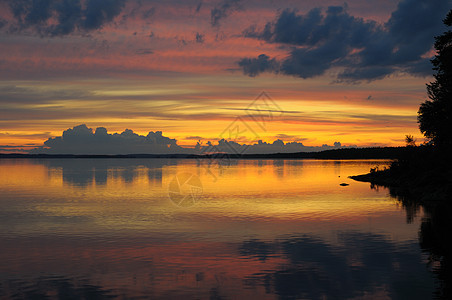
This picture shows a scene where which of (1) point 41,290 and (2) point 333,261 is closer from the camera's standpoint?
(1) point 41,290

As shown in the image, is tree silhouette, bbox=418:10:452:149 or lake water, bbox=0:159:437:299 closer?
lake water, bbox=0:159:437:299

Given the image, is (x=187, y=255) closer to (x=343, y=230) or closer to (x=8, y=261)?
(x=8, y=261)

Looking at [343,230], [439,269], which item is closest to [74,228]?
[343,230]

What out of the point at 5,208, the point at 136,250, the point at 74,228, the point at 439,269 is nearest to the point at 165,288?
the point at 136,250

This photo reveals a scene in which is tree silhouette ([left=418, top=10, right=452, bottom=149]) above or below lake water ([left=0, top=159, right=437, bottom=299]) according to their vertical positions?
above

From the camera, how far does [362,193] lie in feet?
234

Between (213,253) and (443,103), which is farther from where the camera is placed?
(443,103)

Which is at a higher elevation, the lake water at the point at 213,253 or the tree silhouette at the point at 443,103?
the tree silhouette at the point at 443,103

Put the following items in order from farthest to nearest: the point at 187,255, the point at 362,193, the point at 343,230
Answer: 1. the point at 362,193
2. the point at 343,230
3. the point at 187,255

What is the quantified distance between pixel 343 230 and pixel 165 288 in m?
20.2

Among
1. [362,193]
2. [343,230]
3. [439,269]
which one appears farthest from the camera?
[362,193]

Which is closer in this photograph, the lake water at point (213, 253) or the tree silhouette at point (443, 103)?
the lake water at point (213, 253)

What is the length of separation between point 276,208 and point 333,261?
26.4m

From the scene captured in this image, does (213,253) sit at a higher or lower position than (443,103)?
lower
